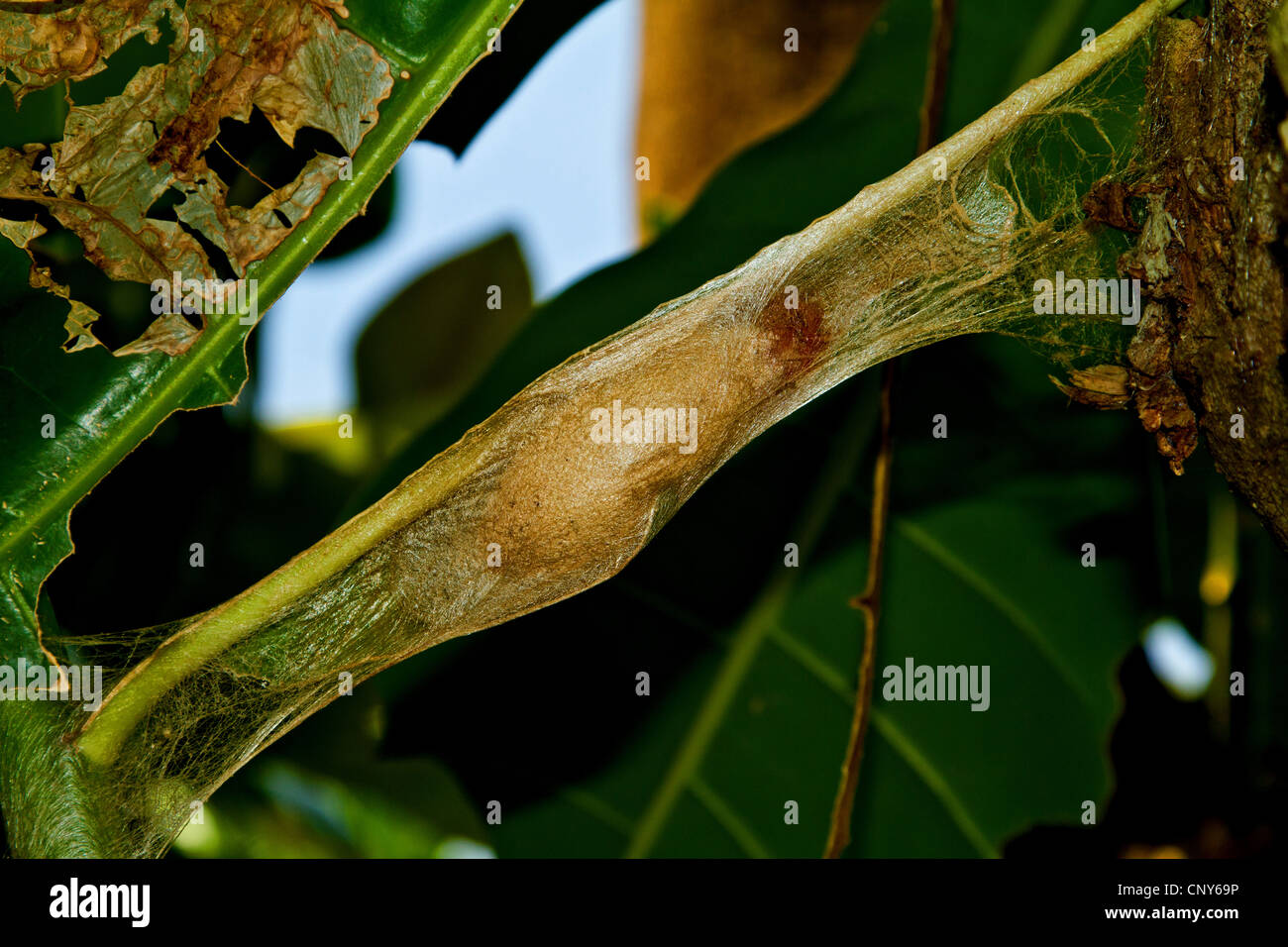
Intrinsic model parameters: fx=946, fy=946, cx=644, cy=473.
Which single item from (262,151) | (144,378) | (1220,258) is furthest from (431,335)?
(1220,258)

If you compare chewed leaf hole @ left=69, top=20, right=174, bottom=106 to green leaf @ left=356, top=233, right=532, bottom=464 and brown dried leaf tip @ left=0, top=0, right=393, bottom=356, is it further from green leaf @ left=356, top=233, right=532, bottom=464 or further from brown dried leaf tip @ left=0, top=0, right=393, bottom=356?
green leaf @ left=356, top=233, right=532, bottom=464

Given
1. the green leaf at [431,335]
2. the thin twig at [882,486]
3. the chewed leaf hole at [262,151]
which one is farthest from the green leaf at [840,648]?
the green leaf at [431,335]

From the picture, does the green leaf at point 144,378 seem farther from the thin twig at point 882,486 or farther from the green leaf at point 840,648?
the thin twig at point 882,486

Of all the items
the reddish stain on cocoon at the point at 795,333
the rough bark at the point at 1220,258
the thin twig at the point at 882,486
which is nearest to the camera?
the rough bark at the point at 1220,258

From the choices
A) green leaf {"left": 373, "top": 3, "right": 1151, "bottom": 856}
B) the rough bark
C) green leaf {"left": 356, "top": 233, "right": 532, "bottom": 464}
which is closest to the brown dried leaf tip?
green leaf {"left": 373, "top": 3, "right": 1151, "bottom": 856}

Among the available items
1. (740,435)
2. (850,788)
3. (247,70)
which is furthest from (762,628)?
(247,70)
